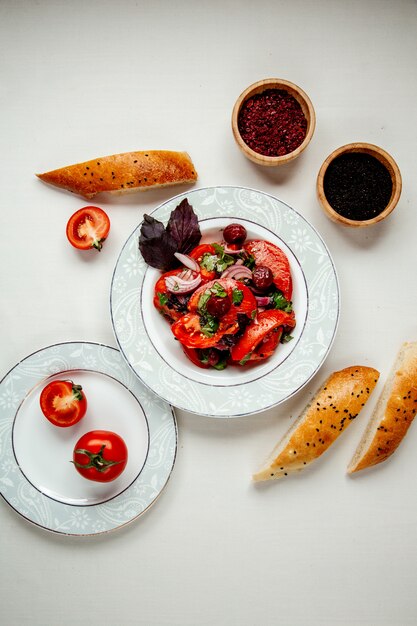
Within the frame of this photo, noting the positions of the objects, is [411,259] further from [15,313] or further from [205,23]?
[15,313]

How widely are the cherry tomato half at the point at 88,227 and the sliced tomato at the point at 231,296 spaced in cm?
61

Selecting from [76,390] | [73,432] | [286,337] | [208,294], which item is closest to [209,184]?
[208,294]

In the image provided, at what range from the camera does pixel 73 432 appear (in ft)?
9.25

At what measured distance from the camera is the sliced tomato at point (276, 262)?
8.62ft

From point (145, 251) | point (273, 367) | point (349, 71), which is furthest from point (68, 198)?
point (349, 71)

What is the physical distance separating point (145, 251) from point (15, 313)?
0.81 metres

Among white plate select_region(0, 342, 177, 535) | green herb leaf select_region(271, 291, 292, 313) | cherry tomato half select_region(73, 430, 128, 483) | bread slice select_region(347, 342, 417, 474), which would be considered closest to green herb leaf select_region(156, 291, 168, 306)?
white plate select_region(0, 342, 177, 535)

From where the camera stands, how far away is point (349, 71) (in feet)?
9.60

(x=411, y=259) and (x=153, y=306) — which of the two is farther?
(x=411, y=259)

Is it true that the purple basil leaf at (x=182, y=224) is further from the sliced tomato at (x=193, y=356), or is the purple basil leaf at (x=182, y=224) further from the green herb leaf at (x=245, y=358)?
the green herb leaf at (x=245, y=358)

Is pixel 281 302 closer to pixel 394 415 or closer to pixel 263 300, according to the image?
pixel 263 300

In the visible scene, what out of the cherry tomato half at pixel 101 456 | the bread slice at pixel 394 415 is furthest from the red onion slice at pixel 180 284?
the bread slice at pixel 394 415

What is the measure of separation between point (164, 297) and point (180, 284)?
0.10m

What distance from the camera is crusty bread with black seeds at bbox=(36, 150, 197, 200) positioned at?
9.12 ft
